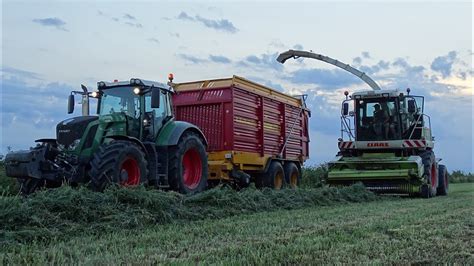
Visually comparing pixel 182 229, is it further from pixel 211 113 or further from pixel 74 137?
pixel 211 113

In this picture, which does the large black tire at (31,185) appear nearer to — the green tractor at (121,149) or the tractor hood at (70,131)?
the green tractor at (121,149)

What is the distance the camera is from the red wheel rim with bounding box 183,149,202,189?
9.69m

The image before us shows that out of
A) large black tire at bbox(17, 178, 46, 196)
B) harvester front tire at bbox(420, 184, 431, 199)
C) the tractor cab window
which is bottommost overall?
harvester front tire at bbox(420, 184, 431, 199)

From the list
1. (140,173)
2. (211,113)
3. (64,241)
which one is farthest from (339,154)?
(64,241)

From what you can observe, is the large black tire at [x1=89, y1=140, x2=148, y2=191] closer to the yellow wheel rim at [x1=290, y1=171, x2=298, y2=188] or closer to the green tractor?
the green tractor

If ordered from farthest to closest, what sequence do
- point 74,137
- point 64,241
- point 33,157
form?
point 74,137 → point 33,157 → point 64,241

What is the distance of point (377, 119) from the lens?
1509cm

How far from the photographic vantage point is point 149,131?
9.19 metres

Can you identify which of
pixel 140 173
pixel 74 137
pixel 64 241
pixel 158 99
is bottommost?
pixel 64 241

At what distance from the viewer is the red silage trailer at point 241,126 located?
37.1 feet

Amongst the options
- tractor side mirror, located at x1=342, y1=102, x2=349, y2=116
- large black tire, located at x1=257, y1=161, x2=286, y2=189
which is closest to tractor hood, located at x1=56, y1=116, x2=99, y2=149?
large black tire, located at x1=257, y1=161, x2=286, y2=189

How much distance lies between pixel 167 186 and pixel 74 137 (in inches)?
65.5

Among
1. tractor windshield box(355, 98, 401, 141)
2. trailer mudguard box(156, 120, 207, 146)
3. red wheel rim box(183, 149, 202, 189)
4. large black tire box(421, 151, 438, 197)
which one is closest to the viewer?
trailer mudguard box(156, 120, 207, 146)

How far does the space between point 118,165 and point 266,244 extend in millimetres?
3473
